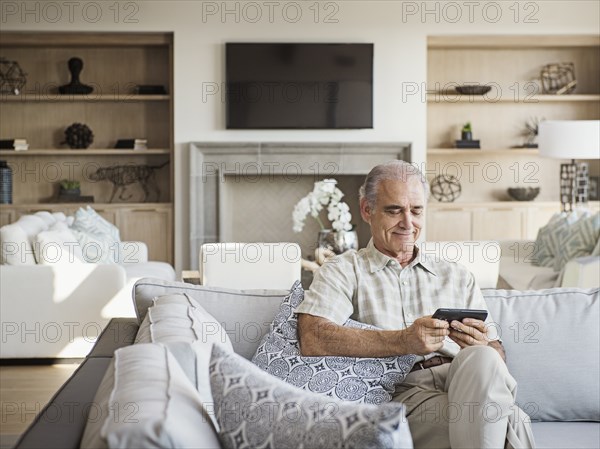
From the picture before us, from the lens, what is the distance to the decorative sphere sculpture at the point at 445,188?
8383 mm

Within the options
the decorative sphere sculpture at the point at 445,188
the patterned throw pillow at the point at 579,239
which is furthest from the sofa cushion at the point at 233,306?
the decorative sphere sculpture at the point at 445,188

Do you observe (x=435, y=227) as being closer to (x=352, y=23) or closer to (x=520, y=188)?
(x=520, y=188)

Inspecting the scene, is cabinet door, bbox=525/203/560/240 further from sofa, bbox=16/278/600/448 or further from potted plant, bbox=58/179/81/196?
sofa, bbox=16/278/600/448

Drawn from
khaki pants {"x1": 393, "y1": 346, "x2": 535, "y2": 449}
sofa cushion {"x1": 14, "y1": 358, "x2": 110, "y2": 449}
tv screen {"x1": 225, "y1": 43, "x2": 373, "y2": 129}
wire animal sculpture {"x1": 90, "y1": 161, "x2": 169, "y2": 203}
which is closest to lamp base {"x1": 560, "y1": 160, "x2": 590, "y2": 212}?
tv screen {"x1": 225, "y1": 43, "x2": 373, "y2": 129}

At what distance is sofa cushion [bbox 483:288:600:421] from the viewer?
2670mm

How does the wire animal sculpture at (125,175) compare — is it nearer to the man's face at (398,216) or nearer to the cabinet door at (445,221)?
the cabinet door at (445,221)

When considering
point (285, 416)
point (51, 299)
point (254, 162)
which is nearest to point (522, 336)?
point (285, 416)

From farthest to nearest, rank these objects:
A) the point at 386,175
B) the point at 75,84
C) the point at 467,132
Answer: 1. the point at 467,132
2. the point at 75,84
3. the point at 386,175

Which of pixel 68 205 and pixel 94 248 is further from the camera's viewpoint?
pixel 68 205

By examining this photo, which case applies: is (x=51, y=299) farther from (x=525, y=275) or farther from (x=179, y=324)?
(x=179, y=324)

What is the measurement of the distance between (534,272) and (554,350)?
11.1 ft

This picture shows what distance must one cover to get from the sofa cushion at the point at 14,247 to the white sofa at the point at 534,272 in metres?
2.61

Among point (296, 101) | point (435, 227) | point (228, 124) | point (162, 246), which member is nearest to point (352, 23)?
point (296, 101)

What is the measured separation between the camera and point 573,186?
745cm
